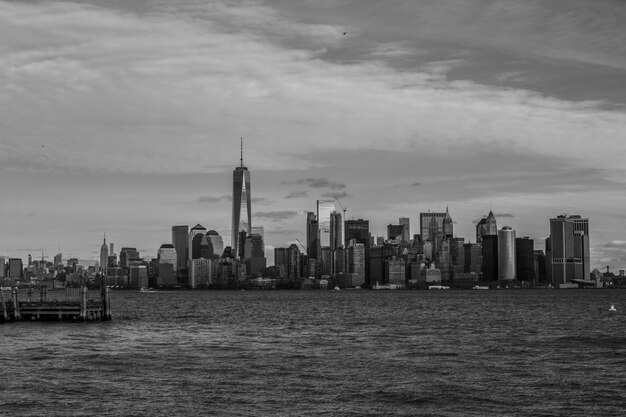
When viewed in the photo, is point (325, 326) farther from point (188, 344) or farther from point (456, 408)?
point (456, 408)

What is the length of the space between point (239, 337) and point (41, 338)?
51.9 feet

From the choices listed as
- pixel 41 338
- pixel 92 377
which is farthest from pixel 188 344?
pixel 92 377

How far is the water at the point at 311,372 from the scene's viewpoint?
40094mm

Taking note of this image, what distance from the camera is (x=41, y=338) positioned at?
7338 cm

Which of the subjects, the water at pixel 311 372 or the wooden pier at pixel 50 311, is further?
the wooden pier at pixel 50 311

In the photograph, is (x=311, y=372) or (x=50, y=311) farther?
(x=50, y=311)

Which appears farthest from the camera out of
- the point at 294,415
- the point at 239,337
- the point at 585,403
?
the point at 239,337

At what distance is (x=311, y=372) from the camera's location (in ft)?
167

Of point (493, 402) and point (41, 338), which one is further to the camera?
point (41, 338)

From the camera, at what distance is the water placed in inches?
1578

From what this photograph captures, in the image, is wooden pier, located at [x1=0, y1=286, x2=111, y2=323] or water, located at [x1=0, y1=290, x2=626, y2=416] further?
wooden pier, located at [x1=0, y1=286, x2=111, y2=323]

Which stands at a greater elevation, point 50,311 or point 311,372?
point 50,311

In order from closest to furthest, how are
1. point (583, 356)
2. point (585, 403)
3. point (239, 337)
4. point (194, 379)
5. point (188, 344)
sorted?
point (585, 403), point (194, 379), point (583, 356), point (188, 344), point (239, 337)

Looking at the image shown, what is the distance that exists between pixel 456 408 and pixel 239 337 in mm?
38773
